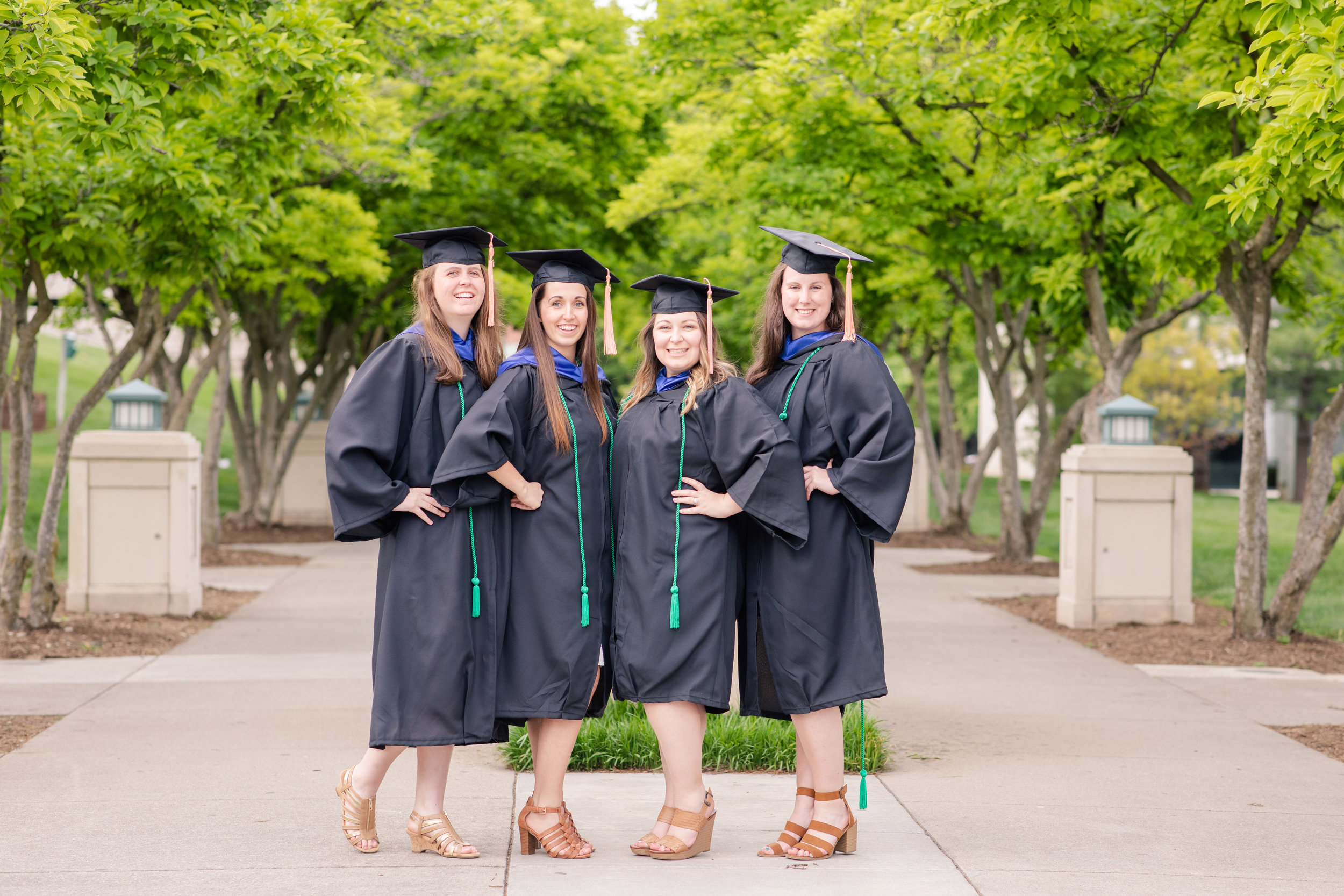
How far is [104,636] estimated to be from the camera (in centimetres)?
927

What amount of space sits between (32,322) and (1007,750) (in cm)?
658

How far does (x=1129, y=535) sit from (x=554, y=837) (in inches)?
286

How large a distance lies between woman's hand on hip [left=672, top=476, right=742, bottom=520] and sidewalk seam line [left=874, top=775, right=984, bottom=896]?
1.35m

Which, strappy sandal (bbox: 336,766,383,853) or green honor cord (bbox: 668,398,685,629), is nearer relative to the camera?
green honor cord (bbox: 668,398,685,629)

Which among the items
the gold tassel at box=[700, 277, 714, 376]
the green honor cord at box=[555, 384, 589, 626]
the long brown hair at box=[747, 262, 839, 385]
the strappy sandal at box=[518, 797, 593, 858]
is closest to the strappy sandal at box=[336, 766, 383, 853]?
the strappy sandal at box=[518, 797, 593, 858]

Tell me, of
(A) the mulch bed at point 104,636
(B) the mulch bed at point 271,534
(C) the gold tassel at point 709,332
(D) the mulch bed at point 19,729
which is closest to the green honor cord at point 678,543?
(C) the gold tassel at point 709,332

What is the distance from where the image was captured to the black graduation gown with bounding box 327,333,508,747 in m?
4.36

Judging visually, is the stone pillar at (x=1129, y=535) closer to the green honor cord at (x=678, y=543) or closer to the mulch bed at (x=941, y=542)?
the green honor cord at (x=678, y=543)

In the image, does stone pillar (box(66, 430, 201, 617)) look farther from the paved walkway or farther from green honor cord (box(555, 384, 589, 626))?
green honor cord (box(555, 384, 589, 626))

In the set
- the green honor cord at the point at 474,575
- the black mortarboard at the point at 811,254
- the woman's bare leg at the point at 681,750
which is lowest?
the woman's bare leg at the point at 681,750

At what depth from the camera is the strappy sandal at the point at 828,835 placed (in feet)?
14.9

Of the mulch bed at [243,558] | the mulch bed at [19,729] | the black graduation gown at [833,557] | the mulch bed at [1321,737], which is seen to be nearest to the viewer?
the black graduation gown at [833,557]

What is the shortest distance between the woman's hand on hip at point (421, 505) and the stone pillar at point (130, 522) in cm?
661

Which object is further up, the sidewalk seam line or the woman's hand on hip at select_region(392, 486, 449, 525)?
the woman's hand on hip at select_region(392, 486, 449, 525)
